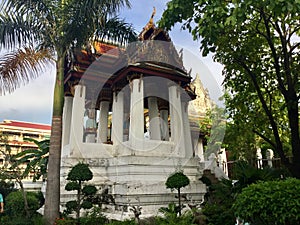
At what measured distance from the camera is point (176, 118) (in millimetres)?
12211

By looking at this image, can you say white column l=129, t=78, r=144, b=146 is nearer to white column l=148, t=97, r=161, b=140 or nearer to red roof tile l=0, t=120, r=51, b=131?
white column l=148, t=97, r=161, b=140

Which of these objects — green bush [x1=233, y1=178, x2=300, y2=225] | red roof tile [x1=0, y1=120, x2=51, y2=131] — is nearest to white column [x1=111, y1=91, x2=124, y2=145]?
green bush [x1=233, y1=178, x2=300, y2=225]

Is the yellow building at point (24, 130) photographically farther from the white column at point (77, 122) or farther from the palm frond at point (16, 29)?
the palm frond at point (16, 29)

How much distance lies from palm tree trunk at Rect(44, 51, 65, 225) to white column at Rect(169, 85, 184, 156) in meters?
5.44

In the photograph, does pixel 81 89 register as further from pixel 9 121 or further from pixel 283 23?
pixel 9 121

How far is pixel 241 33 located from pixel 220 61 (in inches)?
46.7

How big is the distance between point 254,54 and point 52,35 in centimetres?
695

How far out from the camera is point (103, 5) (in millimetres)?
7898

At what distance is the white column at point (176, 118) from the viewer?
11852 millimetres

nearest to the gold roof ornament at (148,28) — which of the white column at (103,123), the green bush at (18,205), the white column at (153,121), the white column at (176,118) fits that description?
the white column at (176,118)

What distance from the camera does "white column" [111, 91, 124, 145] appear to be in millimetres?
11984

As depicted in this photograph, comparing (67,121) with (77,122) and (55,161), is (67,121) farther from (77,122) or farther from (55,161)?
(55,161)

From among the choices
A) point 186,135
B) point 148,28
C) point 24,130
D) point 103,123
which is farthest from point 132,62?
point 24,130

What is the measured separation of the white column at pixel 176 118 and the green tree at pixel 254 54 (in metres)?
2.26
